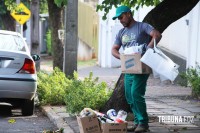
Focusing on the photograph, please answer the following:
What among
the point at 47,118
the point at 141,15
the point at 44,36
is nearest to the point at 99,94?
the point at 47,118

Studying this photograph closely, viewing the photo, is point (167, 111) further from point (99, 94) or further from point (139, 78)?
point (139, 78)

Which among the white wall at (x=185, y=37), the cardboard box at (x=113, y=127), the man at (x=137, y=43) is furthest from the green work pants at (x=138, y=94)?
the white wall at (x=185, y=37)

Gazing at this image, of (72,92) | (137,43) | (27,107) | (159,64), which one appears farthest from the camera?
(27,107)

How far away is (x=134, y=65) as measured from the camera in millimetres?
8055

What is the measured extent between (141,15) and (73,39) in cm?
1159

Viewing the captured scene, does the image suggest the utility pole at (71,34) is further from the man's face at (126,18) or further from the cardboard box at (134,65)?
the cardboard box at (134,65)

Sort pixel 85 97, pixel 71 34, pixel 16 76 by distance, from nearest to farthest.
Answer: pixel 85 97 < pixel 16 76 < pixel 71 34

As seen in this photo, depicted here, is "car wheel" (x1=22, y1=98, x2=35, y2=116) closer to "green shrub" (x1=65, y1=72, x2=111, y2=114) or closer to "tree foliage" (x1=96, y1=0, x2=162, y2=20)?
"green shrub" (x1=65, y1=72, x2=111, y2=114)

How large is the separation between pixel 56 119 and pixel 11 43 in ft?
7.05

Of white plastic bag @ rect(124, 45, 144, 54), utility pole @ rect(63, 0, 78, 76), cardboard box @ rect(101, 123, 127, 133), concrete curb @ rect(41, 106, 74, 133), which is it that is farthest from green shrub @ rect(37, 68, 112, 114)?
cardboard box @ rect(101, 123, 127, 133)

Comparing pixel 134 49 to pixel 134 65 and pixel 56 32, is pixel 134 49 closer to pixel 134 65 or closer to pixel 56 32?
pixel 134 65

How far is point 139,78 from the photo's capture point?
816cm

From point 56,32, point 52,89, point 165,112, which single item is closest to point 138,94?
point 165,112

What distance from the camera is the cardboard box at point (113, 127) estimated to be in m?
7.25
